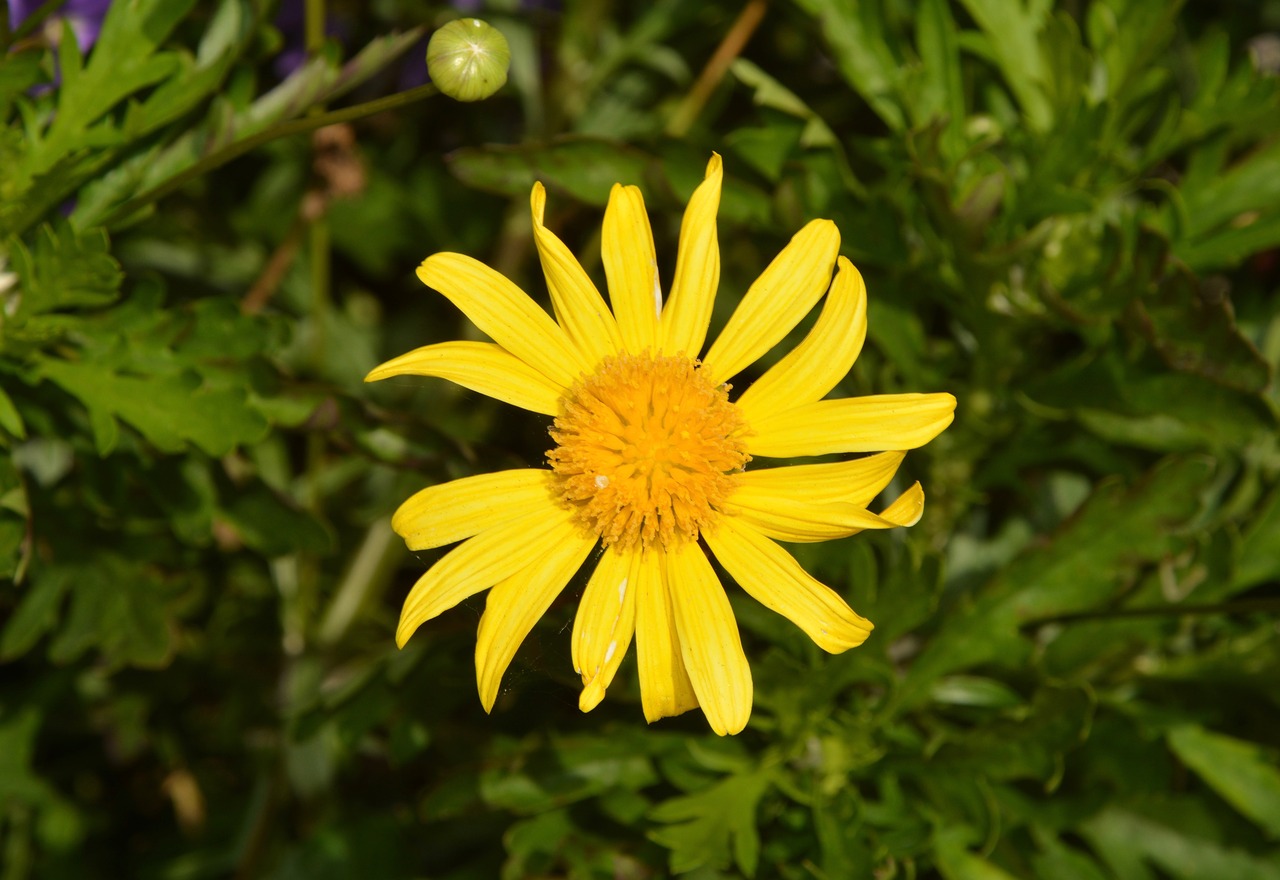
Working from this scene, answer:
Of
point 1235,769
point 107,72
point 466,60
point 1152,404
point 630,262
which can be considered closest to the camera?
point 466,60

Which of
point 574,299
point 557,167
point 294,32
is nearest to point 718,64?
point 557,167

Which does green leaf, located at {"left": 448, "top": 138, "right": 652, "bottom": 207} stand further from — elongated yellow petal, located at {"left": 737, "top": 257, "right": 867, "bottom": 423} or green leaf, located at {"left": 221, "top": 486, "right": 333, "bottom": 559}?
green leaf, located at {"left": 221, "top": 486, "right": 333, "bottom": 559}

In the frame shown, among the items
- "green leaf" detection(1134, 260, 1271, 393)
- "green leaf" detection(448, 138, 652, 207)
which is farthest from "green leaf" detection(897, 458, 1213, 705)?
"green leaf" detection(448, 138, 652, 207)

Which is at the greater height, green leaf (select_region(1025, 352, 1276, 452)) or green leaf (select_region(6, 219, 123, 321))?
green leaf (select_region(6, 219, 123, 321))

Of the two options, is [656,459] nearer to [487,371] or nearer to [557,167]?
[487,371]

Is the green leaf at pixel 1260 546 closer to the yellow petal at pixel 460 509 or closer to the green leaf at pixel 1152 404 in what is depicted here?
the green leaf at pixel 1152 404

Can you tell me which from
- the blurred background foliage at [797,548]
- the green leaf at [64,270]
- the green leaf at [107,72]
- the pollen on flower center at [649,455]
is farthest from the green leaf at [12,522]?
the pollen on flower center at [649,455]

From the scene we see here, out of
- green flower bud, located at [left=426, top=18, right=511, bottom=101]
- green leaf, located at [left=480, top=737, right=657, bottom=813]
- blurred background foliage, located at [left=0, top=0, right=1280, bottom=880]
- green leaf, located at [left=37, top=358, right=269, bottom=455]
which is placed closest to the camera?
green flower bud, located at [left=426, top=18, right=511, bottom=101]
